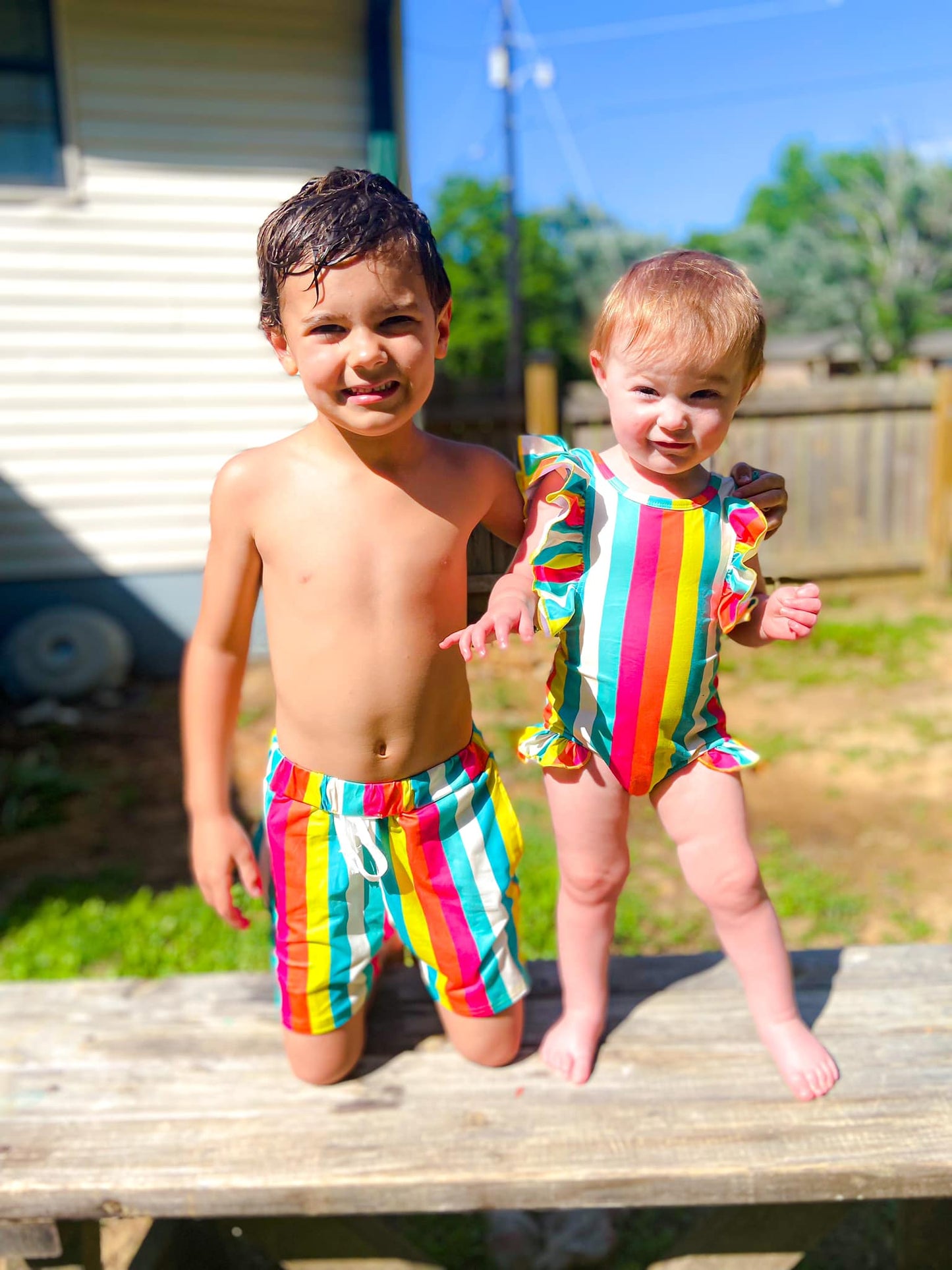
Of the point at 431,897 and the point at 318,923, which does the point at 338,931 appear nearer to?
the point at 318,923

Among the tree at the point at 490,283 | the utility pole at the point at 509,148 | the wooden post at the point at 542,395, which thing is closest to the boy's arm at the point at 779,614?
the wooden post at the point at 542,395

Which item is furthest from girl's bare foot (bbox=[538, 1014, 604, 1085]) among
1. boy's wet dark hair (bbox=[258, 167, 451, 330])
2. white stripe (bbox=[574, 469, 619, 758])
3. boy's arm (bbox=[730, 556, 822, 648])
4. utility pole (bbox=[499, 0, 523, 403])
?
utility pole (bbox=[499, 0, 523, 403])

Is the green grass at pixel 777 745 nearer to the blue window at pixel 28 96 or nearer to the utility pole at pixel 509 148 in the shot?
the blue window at pixel 28 96

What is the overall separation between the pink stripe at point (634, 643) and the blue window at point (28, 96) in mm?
5480

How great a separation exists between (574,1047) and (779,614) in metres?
0.90

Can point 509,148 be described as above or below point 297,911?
above

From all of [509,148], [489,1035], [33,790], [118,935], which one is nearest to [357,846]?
[489,1035]

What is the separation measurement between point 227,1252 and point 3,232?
530cm

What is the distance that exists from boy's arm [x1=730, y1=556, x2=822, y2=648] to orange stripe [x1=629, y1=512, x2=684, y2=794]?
12 cm

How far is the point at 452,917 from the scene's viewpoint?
1755mm

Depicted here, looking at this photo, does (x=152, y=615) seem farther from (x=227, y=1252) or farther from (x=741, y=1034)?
(x=741, y=1034)

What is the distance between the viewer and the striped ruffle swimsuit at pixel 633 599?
1.56 m

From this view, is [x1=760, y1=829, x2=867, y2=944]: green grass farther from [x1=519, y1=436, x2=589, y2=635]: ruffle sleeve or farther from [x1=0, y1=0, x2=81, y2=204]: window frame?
[x1=0, y1=0, x2=81, y2=204]: window frame

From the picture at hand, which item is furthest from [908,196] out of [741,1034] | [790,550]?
[741,1034]
